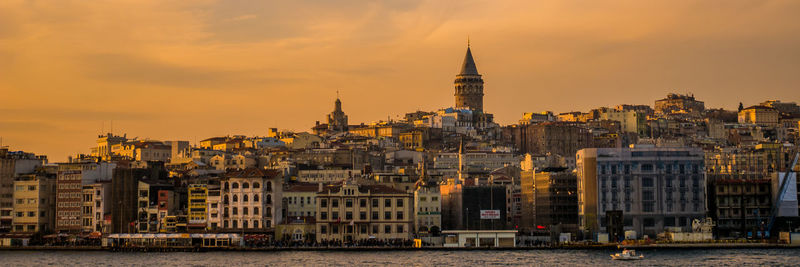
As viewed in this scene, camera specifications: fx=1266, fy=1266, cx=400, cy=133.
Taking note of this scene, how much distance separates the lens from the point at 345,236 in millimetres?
91375

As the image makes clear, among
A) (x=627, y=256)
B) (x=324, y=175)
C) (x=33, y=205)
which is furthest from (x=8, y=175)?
(x=627, y=256)

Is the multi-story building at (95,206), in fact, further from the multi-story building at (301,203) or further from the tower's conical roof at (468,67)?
the tower's conical roof at (468,67)

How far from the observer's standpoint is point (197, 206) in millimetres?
94125

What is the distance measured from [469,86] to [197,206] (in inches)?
3812

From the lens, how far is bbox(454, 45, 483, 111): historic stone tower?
610 feet

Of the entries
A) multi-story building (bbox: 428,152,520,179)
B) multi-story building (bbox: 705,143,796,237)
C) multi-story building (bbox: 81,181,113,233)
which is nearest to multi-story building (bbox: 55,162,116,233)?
multi-story building (bbox: 81,181,113,233)

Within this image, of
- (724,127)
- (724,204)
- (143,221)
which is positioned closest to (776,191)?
(724,204)

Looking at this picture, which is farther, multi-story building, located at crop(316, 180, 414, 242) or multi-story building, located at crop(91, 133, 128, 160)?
multi-story building, located at crop(91, 133, 128, 160)

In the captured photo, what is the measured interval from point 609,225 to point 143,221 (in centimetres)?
3473

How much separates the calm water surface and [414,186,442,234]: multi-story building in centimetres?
801

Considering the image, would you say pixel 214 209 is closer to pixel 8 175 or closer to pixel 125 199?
pixel 125 199

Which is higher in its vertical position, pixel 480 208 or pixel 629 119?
pixel 629 119

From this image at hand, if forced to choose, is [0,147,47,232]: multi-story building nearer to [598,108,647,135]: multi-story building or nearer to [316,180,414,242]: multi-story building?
[316,180,414,242]: multi-story building

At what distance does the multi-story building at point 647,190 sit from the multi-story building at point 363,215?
44.9 ft
